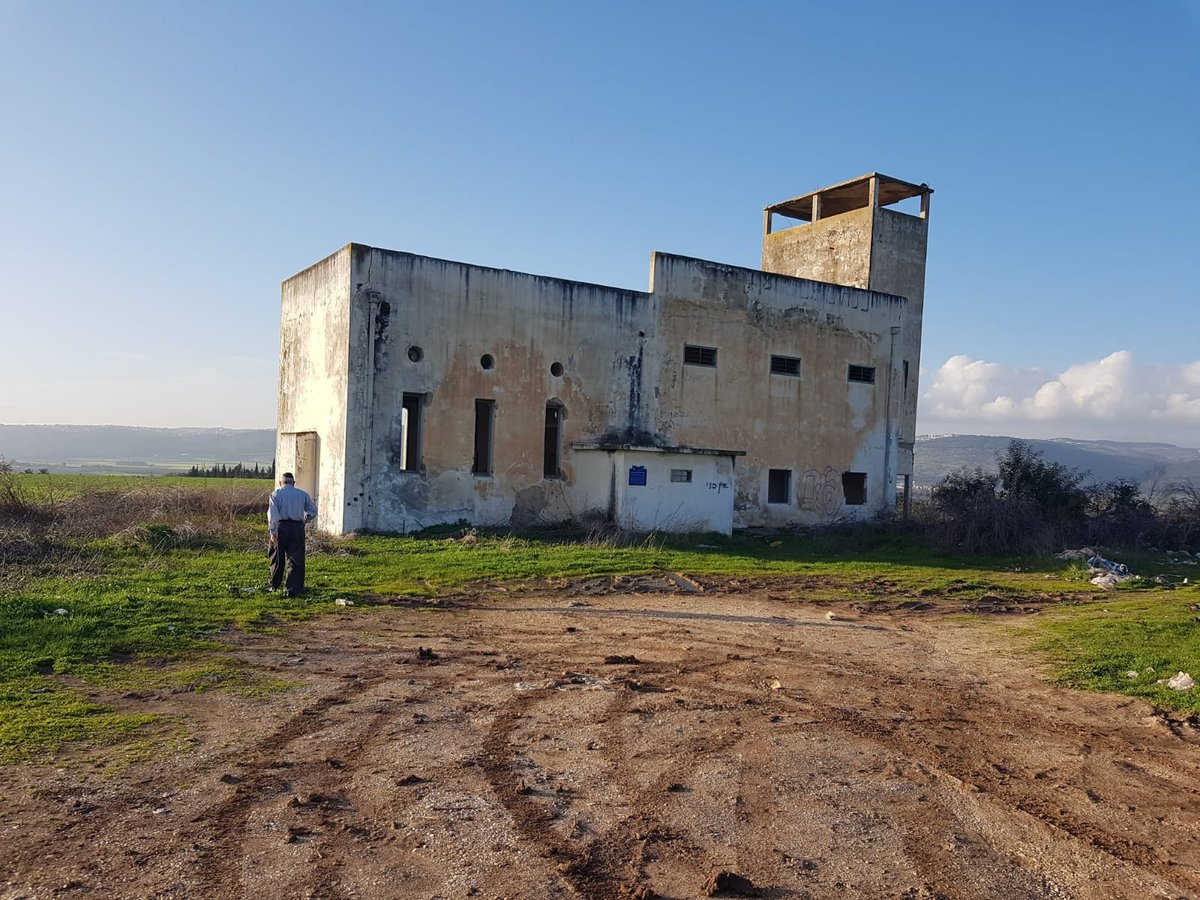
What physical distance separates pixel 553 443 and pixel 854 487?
931 cm

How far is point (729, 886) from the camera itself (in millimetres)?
4355

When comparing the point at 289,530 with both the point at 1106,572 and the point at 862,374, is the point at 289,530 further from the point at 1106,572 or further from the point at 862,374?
the point at 862,374

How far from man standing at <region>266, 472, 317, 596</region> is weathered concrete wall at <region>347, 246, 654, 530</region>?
651 centimetres

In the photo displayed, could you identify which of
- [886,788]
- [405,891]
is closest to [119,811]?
[405,891]

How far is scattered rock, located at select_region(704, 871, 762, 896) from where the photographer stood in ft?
14.1

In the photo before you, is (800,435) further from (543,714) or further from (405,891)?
(405,891)

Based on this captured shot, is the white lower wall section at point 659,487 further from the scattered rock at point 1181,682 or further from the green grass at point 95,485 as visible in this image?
the scattered rock at point 1181,682

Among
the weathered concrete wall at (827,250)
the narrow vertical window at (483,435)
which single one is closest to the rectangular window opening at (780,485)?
the weathered concrete wall at (827,250)

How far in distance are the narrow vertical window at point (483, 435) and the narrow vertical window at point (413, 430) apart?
122 centimetres

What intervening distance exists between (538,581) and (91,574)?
20.6 ft

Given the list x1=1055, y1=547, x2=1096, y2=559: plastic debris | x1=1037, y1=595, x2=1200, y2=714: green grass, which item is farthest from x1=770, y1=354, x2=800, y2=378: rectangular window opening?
x1=1037, y1=595, x2=1200, y2=714: green grass

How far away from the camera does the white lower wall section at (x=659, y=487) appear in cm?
2050

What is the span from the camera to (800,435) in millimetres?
24781

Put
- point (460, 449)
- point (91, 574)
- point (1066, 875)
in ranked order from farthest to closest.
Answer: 1. point (460, 449)
2. point (91, 574)
3. point (1066, 875)
